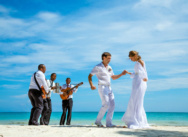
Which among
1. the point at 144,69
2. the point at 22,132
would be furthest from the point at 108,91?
the point at 22,132

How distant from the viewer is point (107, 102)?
24.8 feet

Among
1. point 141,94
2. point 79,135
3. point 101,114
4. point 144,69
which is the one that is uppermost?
point 144,69

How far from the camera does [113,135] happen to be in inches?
229

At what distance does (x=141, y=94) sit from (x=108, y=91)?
40.9 inches

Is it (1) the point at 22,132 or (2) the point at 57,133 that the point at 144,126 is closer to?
(2) the point at 57,133

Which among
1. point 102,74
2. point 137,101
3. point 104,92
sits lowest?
point 137,101

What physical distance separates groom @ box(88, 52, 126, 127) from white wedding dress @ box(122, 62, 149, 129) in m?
0.57

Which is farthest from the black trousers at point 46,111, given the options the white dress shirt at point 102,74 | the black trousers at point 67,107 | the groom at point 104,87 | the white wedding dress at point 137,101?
the white wedding dress at point 137,101

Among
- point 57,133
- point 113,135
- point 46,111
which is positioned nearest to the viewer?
point 113,135

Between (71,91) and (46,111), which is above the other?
(71,91)

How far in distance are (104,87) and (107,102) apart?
0.49m

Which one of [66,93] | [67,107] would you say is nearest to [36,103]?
[66,93]

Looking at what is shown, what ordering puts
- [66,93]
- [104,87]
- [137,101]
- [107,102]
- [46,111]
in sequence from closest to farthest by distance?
[137,101] < [107,102] < [104,87] < [46,111] < [66,93]

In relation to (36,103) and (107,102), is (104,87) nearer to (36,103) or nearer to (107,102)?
(107,102)
